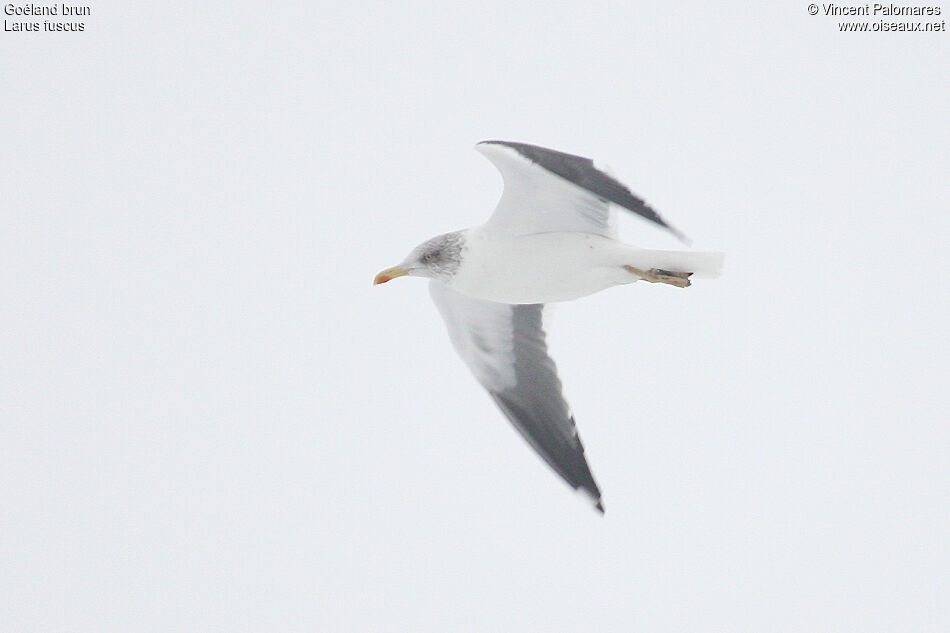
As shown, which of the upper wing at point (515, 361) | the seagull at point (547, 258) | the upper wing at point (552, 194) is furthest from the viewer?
the upper wing at point (515, 361)

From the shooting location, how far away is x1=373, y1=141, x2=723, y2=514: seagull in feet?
20.9

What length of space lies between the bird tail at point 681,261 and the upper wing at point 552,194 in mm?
255

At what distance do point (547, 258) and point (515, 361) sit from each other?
1.15 meters

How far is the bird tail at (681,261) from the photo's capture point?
267 inches

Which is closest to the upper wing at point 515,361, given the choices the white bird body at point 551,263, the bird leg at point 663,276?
the white bird body at point 551,263

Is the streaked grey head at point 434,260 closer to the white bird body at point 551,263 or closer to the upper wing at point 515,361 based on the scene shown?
the white bird body at point 551,263

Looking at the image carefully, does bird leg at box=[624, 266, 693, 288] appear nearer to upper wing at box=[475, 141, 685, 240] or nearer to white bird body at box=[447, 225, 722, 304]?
white bird body at box=[447, 225, 722, 304]

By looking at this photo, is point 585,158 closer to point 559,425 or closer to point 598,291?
point 598,291

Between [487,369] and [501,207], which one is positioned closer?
[501,207]

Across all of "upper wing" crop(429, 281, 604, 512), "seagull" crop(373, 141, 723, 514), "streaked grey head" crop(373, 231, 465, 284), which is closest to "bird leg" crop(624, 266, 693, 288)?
"seagull" crop(373, 141, 723, 514)

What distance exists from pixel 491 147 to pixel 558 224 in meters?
0.80

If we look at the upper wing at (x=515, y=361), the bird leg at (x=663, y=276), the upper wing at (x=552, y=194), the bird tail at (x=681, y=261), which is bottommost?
the upper wing at (x=515, y=361)

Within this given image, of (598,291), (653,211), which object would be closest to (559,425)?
(598,291)

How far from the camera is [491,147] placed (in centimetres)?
630
